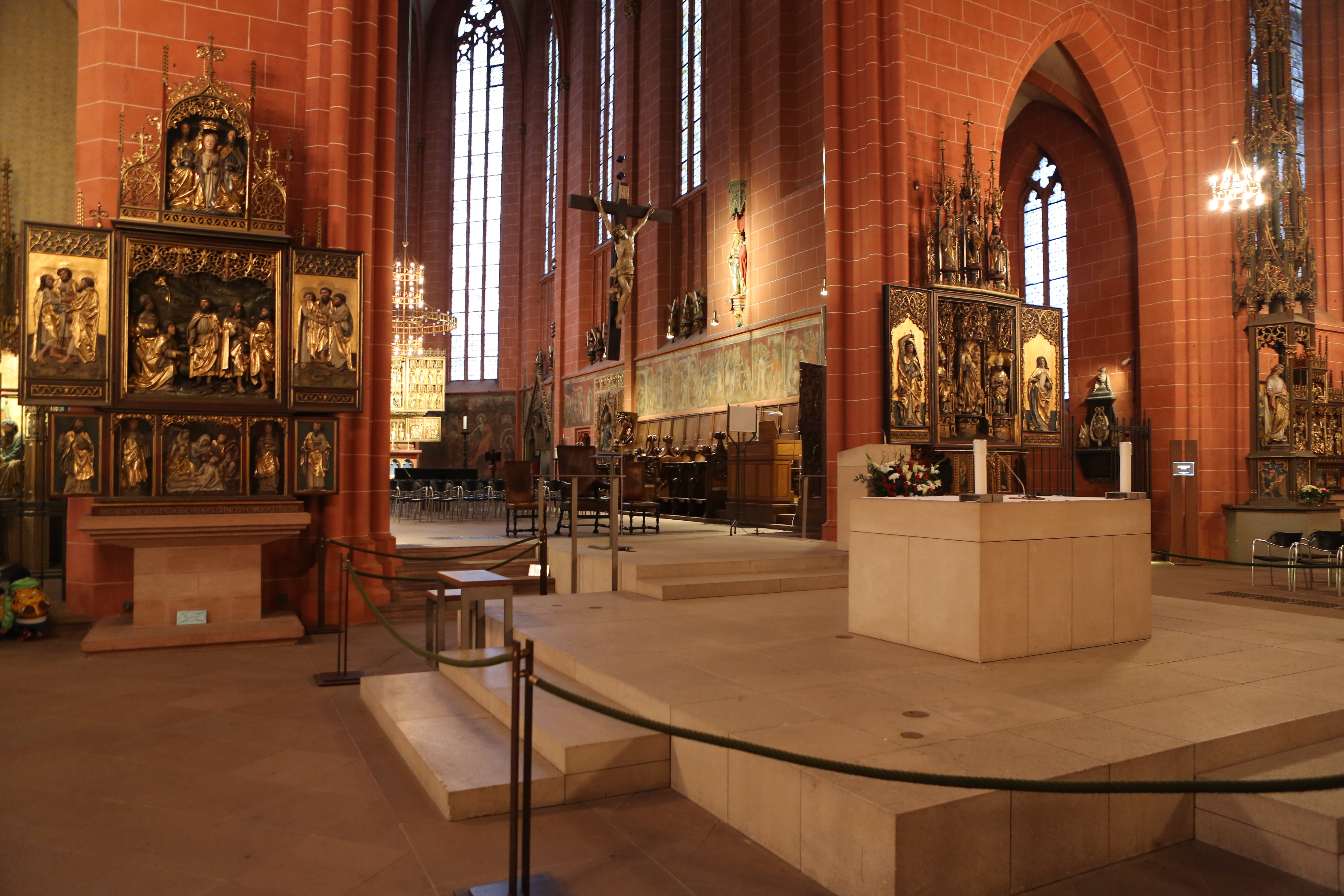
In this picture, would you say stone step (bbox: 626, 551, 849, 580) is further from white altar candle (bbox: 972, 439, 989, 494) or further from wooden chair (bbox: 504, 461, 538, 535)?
wooden chair (bbox: 504, 461, 538, 535)

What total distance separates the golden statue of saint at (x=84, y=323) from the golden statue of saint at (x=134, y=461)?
687 millimetres

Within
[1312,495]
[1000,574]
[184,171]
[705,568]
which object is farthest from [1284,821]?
[1312,495]

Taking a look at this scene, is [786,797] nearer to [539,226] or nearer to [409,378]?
[409,378]

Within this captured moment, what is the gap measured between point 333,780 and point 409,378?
48.5 feet

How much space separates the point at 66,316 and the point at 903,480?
732 centimetres

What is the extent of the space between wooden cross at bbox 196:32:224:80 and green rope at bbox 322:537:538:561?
4.59 m

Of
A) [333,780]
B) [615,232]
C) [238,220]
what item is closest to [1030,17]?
[615,232]

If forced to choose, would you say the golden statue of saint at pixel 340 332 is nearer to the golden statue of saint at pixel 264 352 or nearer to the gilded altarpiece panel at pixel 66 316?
the golden statue of saint at pixel 264 352

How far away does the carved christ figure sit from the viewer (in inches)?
646

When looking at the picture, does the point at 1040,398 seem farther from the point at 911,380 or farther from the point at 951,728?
the point at 951,728

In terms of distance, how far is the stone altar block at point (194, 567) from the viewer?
780 cm

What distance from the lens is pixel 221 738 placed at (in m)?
5.18

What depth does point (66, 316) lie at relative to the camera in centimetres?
784

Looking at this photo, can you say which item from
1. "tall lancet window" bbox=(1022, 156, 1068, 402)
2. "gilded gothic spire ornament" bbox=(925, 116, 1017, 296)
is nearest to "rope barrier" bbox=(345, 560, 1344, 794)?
"gilded gothic spire ornament" bbox=(925, 116, 1017, 296)
